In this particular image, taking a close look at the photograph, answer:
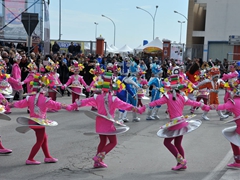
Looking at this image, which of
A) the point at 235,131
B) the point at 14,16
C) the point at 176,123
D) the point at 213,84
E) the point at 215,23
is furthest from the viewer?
the point at 215,23

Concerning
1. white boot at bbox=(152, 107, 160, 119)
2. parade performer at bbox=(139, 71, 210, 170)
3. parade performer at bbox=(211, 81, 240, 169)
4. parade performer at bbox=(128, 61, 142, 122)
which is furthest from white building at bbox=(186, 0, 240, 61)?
parade performer at bbox=(139, 71, 210, 170)

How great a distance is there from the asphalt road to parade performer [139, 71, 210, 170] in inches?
14.5

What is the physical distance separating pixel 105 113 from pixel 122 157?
4.53ft

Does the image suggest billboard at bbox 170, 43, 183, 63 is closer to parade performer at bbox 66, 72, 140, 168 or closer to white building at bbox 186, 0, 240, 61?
white building at bbox 186, 0, 240, 61

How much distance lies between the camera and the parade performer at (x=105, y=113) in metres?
7.29

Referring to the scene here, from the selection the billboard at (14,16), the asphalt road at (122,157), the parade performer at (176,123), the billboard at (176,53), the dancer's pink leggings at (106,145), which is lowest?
the asphalt road at (122,157)

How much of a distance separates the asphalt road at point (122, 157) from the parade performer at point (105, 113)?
34 cm

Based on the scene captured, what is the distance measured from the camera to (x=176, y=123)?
23.8ft

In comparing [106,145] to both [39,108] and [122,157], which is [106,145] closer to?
[122,157]

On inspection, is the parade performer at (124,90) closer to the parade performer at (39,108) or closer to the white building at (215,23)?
the parade performer at (39,108)

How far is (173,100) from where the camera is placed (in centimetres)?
757

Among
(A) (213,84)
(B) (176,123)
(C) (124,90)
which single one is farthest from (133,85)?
(B) (176,123)

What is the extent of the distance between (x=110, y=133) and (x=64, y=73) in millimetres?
12440

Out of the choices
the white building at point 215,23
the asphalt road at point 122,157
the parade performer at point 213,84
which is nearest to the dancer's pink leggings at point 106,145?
the asphalt road at point 122,157
